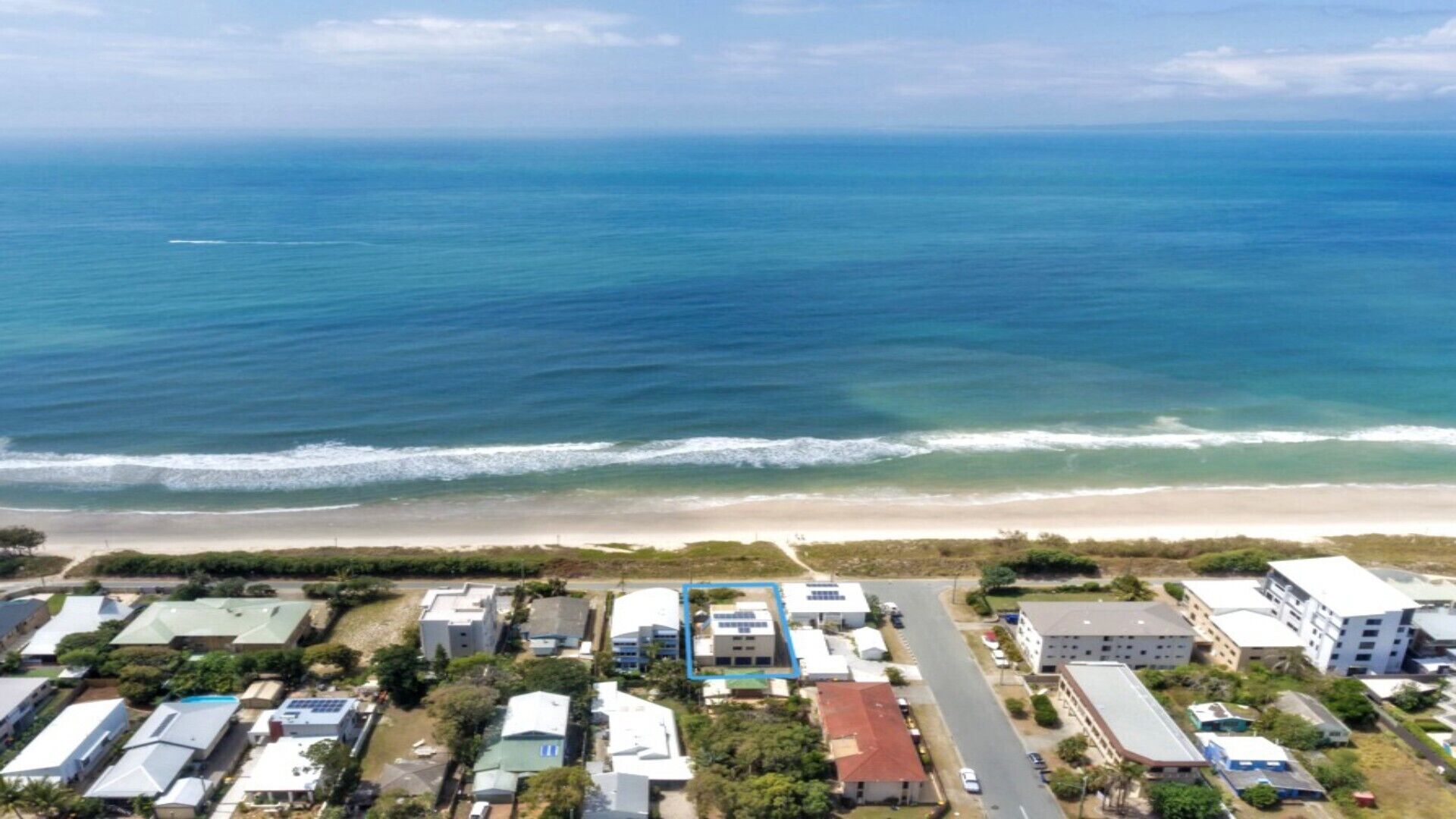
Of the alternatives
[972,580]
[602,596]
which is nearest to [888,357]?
[972,580]

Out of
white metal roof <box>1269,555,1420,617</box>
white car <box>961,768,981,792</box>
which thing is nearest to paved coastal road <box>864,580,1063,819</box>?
white car <box>961,768,981,792</box>

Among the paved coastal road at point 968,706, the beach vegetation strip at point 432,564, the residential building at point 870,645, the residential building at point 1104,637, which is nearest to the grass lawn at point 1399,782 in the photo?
the residential building at point 1104,637

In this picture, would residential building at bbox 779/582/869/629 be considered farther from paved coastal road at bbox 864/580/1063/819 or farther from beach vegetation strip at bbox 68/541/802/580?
beach vegetation strip at bbox 68/541/802/580

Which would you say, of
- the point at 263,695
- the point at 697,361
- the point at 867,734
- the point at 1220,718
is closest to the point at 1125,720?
the point at 1220,718

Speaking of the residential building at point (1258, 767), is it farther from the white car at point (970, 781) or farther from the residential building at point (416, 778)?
the residential building at point (416, 778)

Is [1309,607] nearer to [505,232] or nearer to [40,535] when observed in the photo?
[40,535]

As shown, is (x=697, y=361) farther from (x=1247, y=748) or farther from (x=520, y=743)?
(x=1247, y=748)

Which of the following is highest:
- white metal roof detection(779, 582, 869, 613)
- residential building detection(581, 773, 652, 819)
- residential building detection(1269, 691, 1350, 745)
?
residential building detection(1269, 691, 1350, 745)
